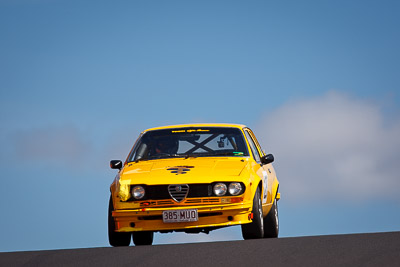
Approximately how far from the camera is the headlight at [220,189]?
1102 cm

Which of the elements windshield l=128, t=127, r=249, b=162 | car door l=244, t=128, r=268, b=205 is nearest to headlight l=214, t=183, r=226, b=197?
car door l=244, t=128, r=268, b=205

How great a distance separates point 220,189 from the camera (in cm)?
1105

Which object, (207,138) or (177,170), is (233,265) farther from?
(207,138)

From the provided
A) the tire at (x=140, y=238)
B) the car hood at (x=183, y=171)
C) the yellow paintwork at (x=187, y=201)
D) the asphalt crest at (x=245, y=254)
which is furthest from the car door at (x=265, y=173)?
the asphalt crest at (x=245, y=254)

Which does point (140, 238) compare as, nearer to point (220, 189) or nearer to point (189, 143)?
point (189, 143)

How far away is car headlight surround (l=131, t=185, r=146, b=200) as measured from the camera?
36.3ft

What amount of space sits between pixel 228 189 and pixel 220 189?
114mm

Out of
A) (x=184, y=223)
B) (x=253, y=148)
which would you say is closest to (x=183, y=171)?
(x=184, y=223)

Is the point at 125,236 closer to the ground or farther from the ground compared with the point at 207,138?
closer to the ground

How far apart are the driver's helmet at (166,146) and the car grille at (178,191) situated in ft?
5.29

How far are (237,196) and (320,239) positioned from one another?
1.68 meters

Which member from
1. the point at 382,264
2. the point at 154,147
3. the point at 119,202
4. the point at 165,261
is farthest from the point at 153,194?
the point at 382,264

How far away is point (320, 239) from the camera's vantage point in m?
9.68

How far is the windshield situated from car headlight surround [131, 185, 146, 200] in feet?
4.33
